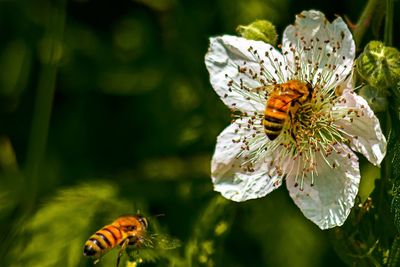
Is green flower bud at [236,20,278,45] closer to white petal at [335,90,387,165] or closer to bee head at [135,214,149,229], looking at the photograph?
white petal at [335,90,387,165]

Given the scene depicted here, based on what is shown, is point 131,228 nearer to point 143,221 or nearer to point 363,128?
point 143,221

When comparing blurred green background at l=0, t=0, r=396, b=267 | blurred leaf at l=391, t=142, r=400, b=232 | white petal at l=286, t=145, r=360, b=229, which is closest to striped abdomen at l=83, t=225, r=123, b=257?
blurred green background at l=0, t=0, r=396, b=267

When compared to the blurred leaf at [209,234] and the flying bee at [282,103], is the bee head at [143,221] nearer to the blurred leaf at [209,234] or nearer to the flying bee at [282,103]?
the blurred leaf at [209,234]

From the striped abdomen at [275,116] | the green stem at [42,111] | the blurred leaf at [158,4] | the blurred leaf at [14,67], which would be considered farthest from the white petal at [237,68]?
the blurred leaf at [14,67]

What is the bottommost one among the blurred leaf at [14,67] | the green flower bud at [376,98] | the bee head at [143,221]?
the bee head at [143,221]

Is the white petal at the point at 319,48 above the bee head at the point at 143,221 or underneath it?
above

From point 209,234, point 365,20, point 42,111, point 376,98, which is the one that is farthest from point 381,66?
point 42,111
